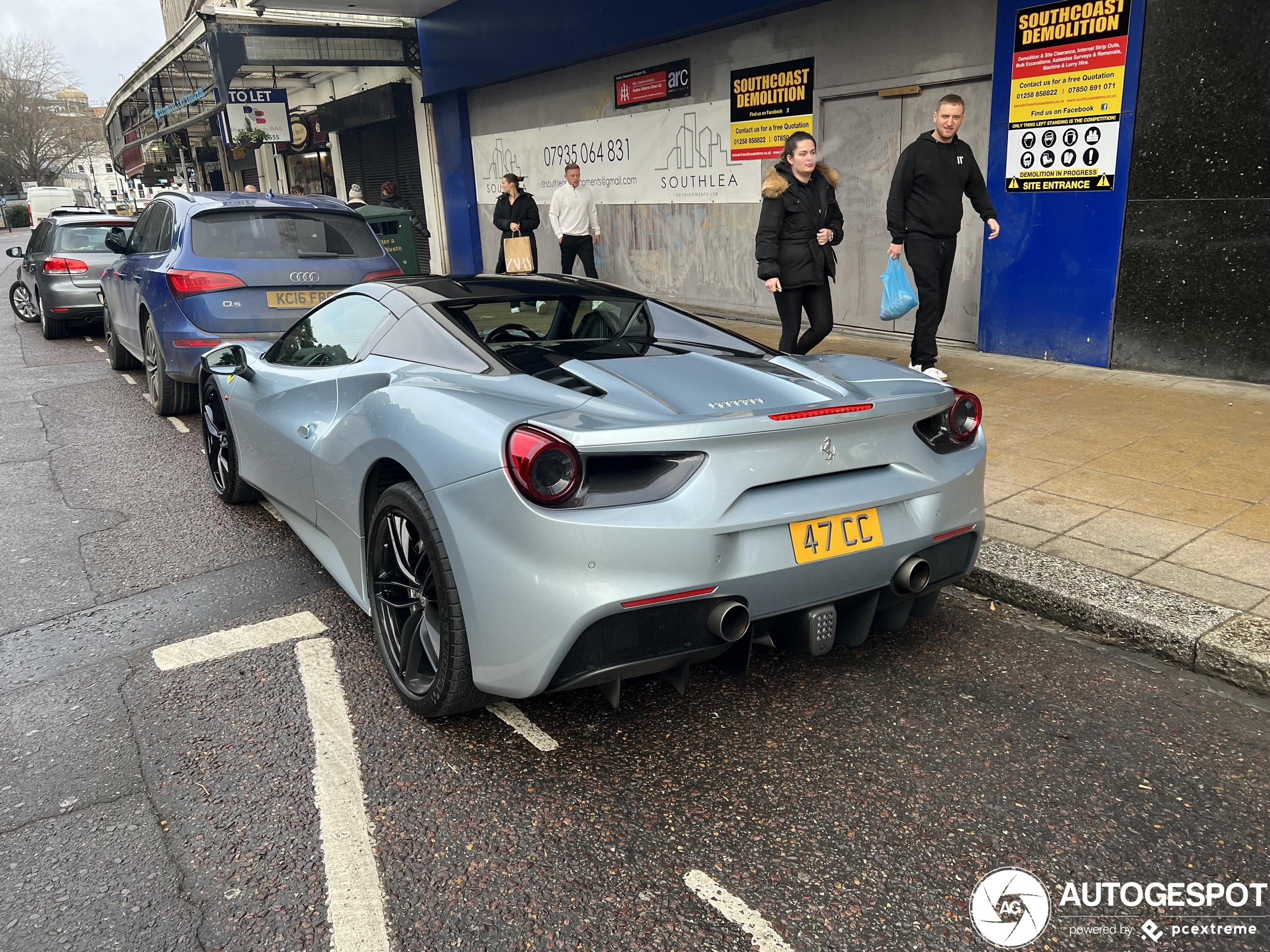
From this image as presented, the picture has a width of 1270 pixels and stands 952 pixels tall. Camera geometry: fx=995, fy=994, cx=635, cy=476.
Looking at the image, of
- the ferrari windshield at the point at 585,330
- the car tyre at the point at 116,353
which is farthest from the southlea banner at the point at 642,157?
the ferrari windshield at the point at 585,330

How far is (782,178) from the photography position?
6.66 meters

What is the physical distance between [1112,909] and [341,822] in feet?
6.21

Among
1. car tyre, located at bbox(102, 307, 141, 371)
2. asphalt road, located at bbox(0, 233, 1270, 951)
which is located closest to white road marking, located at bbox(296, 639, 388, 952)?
asphalt road, located at bbox(0, 233, 1270, 951)

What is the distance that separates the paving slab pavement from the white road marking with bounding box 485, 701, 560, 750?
6.55 ft

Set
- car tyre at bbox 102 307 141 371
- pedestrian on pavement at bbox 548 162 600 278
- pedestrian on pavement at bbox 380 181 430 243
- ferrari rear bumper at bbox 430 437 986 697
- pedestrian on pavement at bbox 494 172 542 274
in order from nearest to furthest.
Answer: ferrari rear bumper at bbox 430 437 986 697 < car tyre at bbox 102 307 141 371 < pedestrian on pavement at bbox 548 162 600 278 < pedestrian on pavement at bbox 494 172 542 274 < pedestrian on pavement at bbox 380 181 430 243

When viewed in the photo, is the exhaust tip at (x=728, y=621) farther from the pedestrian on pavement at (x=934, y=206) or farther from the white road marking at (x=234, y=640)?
the pedestrian on pavement at (x=934, y=206)

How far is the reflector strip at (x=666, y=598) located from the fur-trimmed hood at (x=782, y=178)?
4.62 meters

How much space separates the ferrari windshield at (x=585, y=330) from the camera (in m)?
3.41

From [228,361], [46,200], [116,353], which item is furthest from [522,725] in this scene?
[46,200]

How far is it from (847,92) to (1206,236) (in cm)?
369

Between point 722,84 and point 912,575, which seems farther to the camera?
point 722,84

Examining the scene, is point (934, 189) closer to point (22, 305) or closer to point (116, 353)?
point (116, 353)

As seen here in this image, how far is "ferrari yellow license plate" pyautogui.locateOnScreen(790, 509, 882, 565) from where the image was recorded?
2711 millimetres

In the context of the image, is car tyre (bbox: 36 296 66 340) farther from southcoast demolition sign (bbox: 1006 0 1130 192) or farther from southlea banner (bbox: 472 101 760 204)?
southcoast demolition sign (bbox: 1006 0 1130 192)
